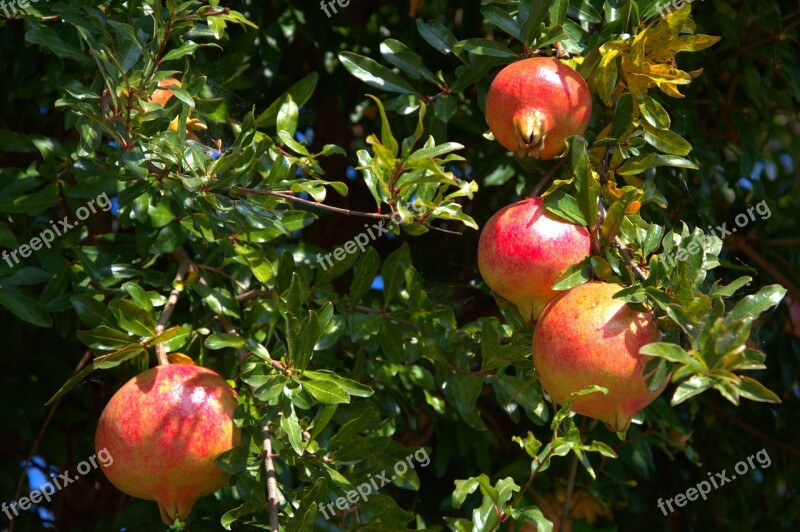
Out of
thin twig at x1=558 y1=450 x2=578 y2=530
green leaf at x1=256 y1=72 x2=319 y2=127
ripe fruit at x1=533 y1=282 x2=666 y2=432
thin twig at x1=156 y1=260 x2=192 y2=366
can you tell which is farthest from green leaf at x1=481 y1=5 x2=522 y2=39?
thin twig at x1=558 y1=450 x2=578 y2=530

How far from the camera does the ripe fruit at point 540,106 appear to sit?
1.14 meters

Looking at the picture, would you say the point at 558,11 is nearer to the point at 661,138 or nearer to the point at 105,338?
the point at 661,138

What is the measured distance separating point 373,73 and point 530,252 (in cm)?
54

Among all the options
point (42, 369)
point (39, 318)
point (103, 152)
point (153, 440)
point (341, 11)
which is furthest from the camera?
point (341, 11)

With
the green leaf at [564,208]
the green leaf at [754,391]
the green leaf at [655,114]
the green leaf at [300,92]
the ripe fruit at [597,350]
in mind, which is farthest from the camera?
the green leaf at [300,92]

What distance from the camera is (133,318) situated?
126 centimetres

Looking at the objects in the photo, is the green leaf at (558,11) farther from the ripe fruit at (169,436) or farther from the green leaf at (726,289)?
the ripe fruit at (169,436)

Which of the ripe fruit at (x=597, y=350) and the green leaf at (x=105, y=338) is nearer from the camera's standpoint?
the ripe fruit at (x=597, y=350)

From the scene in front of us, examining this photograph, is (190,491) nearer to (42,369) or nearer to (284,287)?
(284,287)

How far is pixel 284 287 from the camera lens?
148 cm

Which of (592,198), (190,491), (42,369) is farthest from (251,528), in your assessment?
(592,198)

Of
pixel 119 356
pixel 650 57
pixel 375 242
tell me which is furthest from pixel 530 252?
pixel 375 242

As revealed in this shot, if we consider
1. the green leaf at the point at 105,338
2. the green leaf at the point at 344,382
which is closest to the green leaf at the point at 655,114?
the green leaf at the point at 344,382

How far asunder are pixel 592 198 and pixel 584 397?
0.21 m
